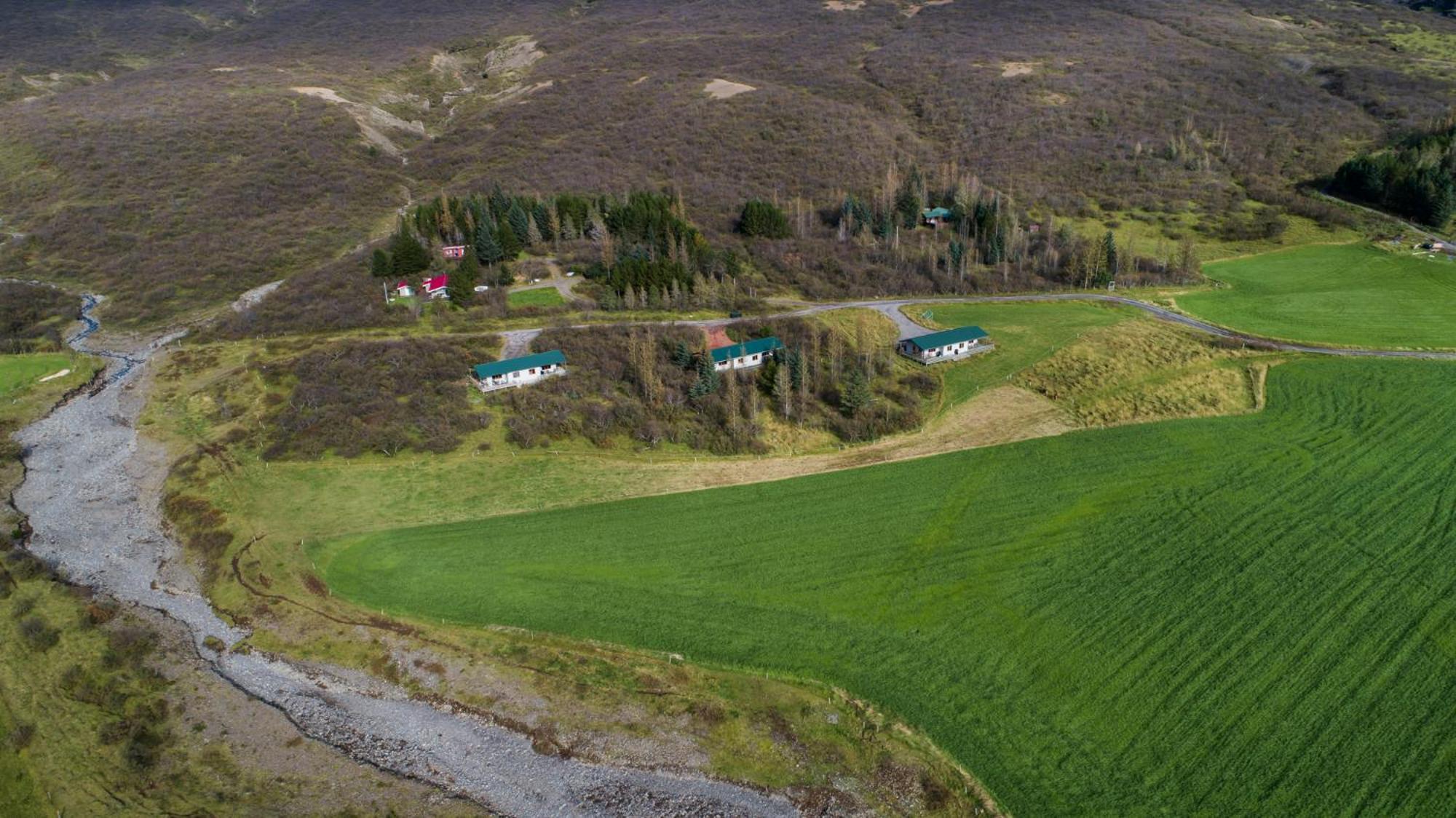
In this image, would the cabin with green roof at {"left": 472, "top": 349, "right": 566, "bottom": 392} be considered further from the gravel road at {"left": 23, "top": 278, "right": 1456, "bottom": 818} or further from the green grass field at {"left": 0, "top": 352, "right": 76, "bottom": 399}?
the green grass field at {"left": 0, "top": 352, "right": 76, "bottom": 399}

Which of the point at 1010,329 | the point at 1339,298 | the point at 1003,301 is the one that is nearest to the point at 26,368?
the point at 1010,329

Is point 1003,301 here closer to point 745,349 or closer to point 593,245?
point 745,349

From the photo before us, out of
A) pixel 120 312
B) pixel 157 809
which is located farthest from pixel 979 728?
pixel 120 312

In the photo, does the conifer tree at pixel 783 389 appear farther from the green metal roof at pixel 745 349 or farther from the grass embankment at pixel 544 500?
the grass embankment at pixel 544 500

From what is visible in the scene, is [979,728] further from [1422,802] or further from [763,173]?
[763,173]

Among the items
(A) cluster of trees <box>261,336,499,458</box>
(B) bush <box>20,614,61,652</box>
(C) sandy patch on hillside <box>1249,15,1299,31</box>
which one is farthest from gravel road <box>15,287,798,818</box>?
(C) sandy patch on hillside <box>1249,15,1299,31</box>

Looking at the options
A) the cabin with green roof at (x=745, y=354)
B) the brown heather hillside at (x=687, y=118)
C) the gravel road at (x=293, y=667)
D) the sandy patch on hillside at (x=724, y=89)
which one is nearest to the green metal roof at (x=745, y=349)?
the cabin with green roof at (x=745, y=354)
